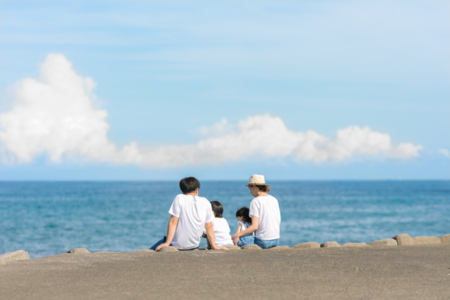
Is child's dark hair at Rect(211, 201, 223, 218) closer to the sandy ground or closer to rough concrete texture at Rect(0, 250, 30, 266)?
the sandy ground

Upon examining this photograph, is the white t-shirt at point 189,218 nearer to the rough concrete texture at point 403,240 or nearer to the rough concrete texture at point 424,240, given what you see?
the rough concrete texture at point 403,240

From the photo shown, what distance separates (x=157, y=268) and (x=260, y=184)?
2.93m

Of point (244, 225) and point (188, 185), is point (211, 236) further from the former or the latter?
point (244, 225)

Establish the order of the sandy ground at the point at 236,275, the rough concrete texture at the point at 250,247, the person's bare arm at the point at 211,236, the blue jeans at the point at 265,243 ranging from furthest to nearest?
the blue jeans at the point at 265,243, the rough concrete texture at the point at 250,247, the person's bare arm at the point at 211,236, the sandy ground at the point at 236,275

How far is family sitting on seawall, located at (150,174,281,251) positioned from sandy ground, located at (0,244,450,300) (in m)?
0.36

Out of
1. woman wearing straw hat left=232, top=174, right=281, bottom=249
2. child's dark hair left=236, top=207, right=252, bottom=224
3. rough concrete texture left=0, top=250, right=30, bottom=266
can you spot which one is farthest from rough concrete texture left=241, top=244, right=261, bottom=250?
rough concrete texture left=0, top=250, right=30, bottom=266

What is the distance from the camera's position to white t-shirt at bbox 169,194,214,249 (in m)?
7.99

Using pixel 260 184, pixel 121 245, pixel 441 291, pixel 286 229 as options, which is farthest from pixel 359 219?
pixel 441 291

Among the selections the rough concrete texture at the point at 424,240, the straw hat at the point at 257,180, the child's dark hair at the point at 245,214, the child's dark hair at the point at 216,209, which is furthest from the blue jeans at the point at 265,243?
the rough concrete texture at the point at 424,240

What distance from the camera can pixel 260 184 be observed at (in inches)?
350

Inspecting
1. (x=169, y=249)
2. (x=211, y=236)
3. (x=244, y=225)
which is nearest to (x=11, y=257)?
(x=169, y=249)

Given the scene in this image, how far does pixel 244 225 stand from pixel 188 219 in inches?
69.5

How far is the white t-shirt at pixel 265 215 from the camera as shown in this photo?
8789 millimetres

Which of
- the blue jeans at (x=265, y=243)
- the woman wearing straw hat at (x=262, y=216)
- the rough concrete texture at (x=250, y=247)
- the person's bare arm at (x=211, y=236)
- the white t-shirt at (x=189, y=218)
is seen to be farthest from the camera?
the blue jeans at (x=265, y=243)
